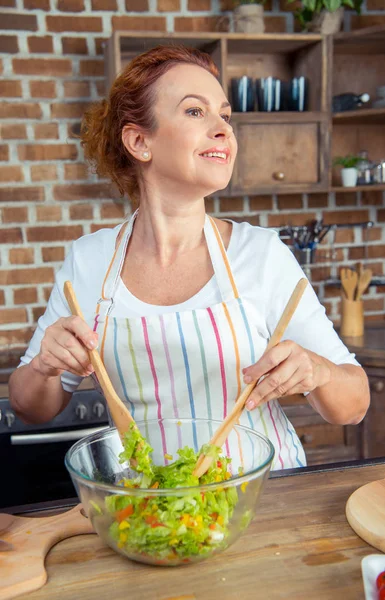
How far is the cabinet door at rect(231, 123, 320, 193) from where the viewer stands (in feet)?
8.38

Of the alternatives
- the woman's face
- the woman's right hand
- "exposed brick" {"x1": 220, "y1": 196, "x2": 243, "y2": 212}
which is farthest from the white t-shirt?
"exposed brick" {"x1": 220, "y1": 196, "x2": 243, "y2": 212}

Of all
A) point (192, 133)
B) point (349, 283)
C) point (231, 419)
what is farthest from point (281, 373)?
point (349, 283)

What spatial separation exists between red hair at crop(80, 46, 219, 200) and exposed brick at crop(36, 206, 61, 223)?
35.1 inches

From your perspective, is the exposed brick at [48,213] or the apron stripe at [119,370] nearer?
the apron stripe at [119,370]

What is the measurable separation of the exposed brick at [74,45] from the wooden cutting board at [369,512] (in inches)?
83.5

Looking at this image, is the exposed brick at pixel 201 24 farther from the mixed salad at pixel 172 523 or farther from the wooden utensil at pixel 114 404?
the mixed salad at pixel 172 523

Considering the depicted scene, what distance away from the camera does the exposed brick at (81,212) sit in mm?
2625

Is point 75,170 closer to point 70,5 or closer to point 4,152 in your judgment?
point 4,152

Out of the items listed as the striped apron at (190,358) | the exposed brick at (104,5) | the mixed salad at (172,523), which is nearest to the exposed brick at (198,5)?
the exposed brick at (104,5)

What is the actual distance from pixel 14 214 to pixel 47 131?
0.36 m

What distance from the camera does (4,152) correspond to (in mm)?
2520

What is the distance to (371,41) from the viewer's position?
2.66m

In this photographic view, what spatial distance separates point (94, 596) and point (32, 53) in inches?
87.7

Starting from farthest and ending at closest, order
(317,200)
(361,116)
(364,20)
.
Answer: (317,200) → (364,20) → (361,116)
